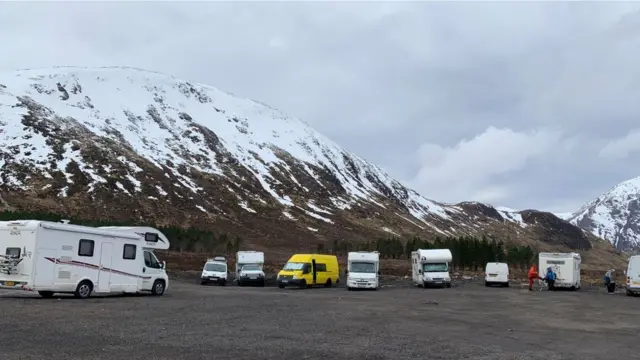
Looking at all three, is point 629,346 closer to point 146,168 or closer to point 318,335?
point 318,335

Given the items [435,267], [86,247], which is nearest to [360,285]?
[435,267]

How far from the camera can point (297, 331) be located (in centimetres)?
1727

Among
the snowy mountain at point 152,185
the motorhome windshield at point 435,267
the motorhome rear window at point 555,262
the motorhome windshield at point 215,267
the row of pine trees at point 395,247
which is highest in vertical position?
the snowy mountain at point 152,185

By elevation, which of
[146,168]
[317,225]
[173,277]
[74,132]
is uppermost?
[74,132]

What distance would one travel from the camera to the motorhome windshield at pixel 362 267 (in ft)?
145

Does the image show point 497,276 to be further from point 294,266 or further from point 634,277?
point 294,266

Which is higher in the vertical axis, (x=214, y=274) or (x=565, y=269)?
(x=565, y=269)

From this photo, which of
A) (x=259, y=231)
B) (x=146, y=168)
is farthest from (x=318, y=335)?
(x=146, y=168)

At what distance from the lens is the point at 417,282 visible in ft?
160

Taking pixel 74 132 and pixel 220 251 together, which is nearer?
pixel 220 251

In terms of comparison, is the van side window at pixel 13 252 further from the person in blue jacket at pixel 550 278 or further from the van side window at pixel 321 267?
the person in blue jacket at pixel 550 278

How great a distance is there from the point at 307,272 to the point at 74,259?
21.2 metres

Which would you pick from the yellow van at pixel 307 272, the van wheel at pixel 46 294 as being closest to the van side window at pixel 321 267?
the yellow van at pixel 307 272

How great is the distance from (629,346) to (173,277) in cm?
4479
